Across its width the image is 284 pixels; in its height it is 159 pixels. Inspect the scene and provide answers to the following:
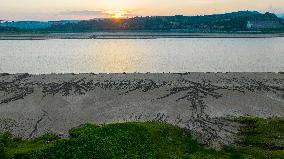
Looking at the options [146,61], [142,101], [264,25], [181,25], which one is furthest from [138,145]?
[181,25]

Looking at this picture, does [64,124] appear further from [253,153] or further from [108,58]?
[108,58]

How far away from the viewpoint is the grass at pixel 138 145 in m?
23.8

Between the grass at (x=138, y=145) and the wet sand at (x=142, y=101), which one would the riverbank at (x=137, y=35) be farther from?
the grass at (x=138, y=145)

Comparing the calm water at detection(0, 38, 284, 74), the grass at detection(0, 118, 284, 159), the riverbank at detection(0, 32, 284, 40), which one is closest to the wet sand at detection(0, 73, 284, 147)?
the grass at detection(0, 118, 284, 159)

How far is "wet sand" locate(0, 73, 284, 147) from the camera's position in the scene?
34.2 m

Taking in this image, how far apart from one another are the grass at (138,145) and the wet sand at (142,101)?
1.71 meters

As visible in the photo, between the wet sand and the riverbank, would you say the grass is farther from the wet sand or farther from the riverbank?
the riverbank

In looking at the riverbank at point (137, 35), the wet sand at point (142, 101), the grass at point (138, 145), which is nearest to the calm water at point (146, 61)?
the wet sand at point (142, 101)

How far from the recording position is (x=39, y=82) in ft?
163

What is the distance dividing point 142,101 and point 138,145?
623 inches

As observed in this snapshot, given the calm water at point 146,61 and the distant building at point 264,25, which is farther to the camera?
the distant building at point 264,25

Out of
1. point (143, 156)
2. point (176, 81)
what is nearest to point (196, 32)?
point (176, 81)

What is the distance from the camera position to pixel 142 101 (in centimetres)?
4050

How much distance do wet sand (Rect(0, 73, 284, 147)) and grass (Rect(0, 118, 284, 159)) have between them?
5.60ft
